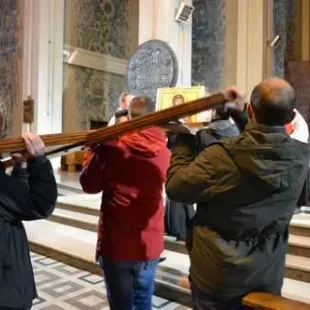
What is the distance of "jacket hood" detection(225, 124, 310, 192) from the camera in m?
1.15

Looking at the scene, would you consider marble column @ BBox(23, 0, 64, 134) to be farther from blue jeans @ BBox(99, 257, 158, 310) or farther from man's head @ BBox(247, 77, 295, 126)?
man's head @ BBox(247, 77, 295, 126)

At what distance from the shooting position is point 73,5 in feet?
30.4

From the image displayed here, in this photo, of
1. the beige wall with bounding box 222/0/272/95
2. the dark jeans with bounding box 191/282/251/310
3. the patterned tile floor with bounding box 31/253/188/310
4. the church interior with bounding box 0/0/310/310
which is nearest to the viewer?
the dark jeans with bounding box 191/282/251/310

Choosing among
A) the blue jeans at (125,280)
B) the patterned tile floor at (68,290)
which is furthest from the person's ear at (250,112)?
the patterned tile floor at (68,290)

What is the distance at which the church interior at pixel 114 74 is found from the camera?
2.98 m

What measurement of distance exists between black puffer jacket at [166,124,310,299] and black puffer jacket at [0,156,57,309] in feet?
1.28

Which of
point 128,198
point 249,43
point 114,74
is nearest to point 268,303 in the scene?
point 128,198

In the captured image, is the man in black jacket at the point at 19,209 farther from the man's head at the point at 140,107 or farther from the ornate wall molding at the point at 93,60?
the ornate wall molding at the point at 93,60

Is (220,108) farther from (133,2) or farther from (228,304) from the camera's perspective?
(133,2)

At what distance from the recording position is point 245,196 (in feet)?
3.88

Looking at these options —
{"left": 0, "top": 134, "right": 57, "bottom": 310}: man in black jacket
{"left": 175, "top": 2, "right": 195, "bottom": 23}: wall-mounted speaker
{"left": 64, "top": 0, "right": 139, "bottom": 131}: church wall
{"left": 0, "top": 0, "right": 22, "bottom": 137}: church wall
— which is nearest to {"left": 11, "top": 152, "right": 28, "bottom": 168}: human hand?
{"left": 0, "top": 134, "right": 57, "bottom": 310}: man in black jacket

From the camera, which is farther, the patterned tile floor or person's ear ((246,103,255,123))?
the patterned tile floor

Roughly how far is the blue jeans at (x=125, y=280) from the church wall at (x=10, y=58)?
7.02 meters

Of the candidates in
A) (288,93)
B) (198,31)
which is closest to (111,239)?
(288,93)
